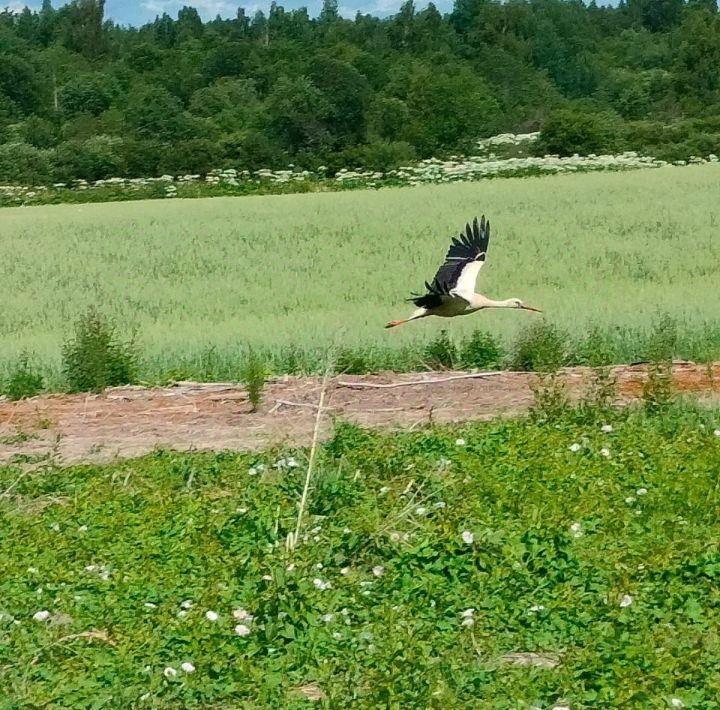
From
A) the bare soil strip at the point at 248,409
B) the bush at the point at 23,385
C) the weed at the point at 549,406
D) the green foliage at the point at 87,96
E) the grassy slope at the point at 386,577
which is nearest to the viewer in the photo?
the grassy slope at the point at 386,577

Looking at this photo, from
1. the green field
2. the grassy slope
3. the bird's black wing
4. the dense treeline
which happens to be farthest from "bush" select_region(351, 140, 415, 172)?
the grassy slope

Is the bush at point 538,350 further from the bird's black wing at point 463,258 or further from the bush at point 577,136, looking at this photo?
the bush at point 577,136

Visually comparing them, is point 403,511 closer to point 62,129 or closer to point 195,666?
point 195,666

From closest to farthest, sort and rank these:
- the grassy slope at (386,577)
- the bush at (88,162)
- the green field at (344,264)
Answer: the grassy slope at (386,577)
the green field at (344,264)
the bush at (88,162)

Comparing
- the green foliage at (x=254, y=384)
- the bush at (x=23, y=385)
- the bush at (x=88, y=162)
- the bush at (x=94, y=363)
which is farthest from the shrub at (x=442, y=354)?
the bush at (x=88, y=162)

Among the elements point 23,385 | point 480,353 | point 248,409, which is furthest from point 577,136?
point 248,409

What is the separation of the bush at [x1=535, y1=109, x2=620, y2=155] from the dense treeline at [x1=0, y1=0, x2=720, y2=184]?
0.21 ft

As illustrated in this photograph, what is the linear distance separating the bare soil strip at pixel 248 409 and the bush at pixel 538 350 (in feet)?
0.59

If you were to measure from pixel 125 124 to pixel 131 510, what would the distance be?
52.9 meters

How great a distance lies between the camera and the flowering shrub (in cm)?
3481

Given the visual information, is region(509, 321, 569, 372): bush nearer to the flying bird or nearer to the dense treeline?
the flying bird

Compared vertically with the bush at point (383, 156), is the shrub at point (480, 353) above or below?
below

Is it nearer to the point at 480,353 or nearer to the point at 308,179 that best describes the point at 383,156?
the point at 308,179

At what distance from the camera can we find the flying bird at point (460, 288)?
9938mm
